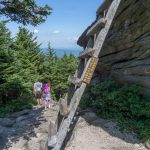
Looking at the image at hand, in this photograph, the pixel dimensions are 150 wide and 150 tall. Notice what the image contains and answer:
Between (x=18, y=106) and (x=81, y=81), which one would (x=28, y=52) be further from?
(x=81, y=81)

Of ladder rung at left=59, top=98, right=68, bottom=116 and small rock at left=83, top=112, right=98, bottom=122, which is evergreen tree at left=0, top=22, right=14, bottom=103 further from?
ladder rung at left=59, top=98, right=68, bottom=116

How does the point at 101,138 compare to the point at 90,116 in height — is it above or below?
below

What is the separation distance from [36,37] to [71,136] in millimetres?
30671

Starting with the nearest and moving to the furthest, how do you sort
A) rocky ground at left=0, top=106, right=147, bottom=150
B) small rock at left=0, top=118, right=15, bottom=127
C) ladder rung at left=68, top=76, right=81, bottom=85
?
ladder rung at left=68, top=76, right=81, bottom=85
rocky ground at left=0, top=106, right=147, bottom=150
small rock at left=0, top=118, right=15, bottom=127

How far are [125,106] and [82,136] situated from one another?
1768mm

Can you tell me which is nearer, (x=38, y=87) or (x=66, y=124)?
(x=66, y=124)

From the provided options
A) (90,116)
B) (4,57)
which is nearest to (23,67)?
(4,57)

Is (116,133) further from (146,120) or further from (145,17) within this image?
(145,17)

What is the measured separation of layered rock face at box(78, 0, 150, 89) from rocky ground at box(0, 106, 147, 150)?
1833mm

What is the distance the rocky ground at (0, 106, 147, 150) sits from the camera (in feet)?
26.9

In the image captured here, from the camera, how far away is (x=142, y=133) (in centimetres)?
837

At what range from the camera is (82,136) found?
8.81 meters

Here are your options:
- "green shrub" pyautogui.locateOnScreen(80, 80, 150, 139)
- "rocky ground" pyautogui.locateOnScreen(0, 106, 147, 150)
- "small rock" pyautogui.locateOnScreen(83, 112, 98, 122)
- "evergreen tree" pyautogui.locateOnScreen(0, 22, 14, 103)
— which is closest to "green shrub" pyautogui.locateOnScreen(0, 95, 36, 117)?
"evergreen tree" pyautogui.locateOnScreen(0, 22, 14, 103)

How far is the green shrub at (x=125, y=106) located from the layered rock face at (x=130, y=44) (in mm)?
409
